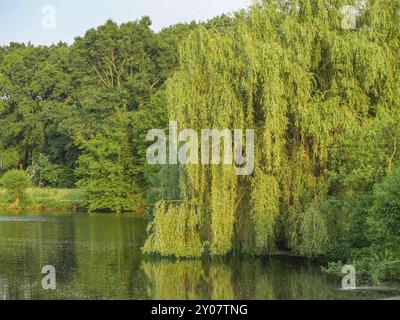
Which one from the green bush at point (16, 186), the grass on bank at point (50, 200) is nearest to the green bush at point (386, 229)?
the grass on bank at point (50, 200)

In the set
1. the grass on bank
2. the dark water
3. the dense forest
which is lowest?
the dark water

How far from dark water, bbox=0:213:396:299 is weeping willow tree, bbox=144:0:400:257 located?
0.66m

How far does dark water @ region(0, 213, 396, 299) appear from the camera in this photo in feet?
47.0

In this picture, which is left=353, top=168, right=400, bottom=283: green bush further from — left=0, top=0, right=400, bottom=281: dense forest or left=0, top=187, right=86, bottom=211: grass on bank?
left=0, top=187, right=86, bottom=211: grass on bank

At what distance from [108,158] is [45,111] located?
7.97 meters

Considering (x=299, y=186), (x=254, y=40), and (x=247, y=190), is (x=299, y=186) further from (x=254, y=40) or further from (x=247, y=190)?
(x=254, y=40)

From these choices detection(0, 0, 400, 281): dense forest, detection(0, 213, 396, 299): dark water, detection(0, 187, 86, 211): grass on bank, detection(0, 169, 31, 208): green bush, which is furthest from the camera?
detection(0, 169, 31, 208): green bush

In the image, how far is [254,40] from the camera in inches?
721

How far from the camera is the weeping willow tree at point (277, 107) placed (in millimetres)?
17828

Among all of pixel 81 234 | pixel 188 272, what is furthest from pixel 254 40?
pixel 81 234

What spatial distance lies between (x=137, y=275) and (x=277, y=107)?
5535mm

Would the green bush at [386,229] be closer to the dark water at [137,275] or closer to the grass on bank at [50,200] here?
the dark water at [137,275]

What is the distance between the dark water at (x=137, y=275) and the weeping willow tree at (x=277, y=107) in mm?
661

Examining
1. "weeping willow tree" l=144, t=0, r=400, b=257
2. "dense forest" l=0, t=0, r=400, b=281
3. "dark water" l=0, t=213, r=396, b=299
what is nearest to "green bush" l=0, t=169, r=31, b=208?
"dark water" l=0, t=213, r=396, b=299
